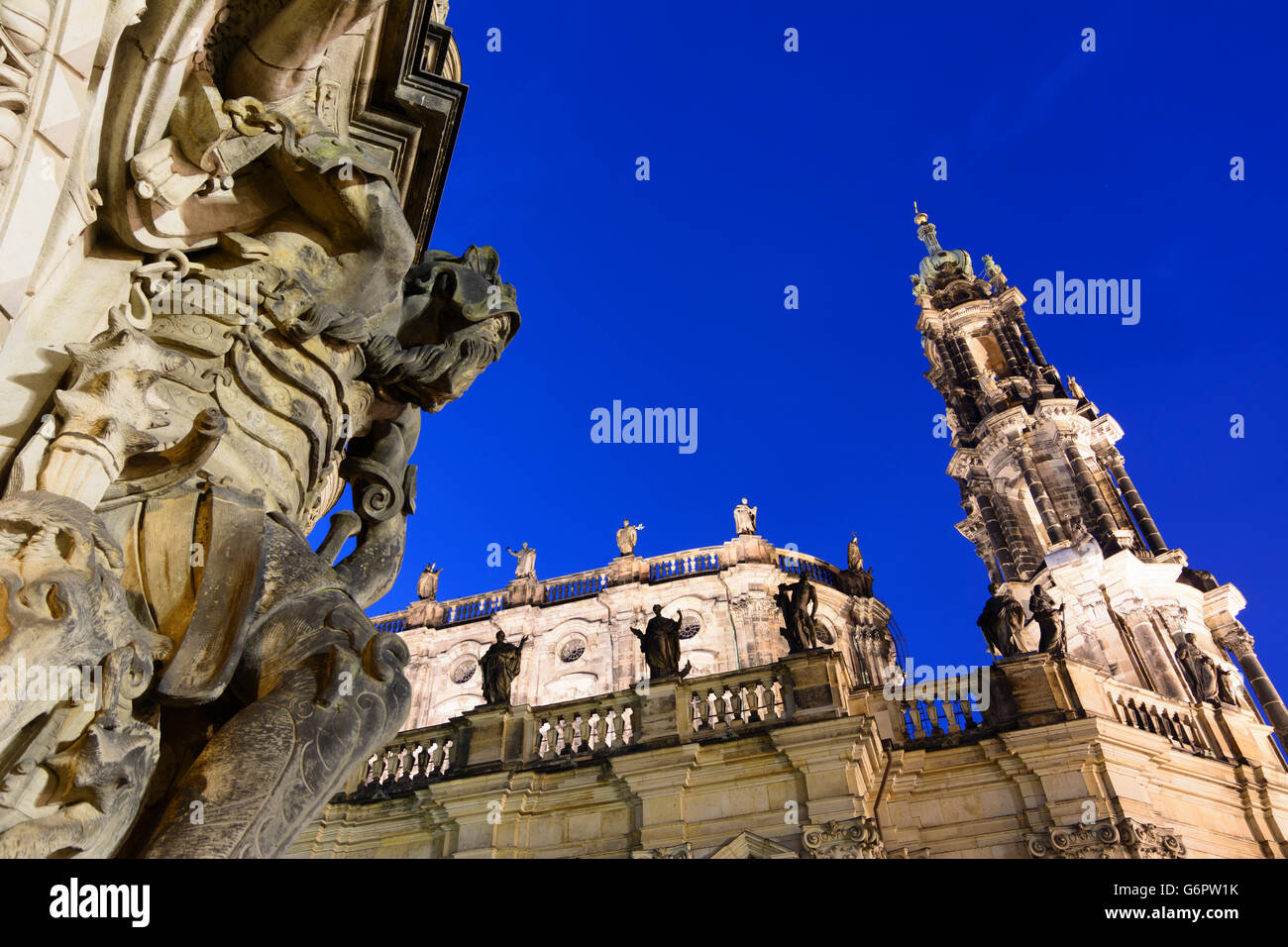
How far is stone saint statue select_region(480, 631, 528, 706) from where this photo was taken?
14.0 m

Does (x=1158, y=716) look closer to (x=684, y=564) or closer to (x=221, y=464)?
(x=221, y=464)

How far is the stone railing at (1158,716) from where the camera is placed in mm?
14898

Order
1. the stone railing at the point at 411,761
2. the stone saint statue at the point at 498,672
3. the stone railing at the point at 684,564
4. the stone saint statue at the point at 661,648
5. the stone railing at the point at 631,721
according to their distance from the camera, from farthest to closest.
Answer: the stone railing at the point at 684,564 → the stone saint statue at the point at 498,672 → the stone saint statue at the point at 661,648 → the stone railing at the point at 411,761 → the stone railing at the point at 631,721

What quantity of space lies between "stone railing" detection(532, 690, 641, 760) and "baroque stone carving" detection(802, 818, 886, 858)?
2.95 meters

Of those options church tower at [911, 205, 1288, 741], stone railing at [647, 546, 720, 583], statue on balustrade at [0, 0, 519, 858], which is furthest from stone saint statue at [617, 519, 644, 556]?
statue on balustrade at [0, 0, 519, 858]

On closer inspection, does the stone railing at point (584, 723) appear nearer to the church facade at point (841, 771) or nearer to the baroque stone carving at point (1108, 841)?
the church facade at point (841, 771)

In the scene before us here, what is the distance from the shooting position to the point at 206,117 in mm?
2926

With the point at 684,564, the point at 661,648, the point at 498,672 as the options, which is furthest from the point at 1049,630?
the point at 684,564

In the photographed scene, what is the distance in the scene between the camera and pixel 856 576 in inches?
1265

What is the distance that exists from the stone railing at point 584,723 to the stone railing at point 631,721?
0.05ft

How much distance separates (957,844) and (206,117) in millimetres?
13363

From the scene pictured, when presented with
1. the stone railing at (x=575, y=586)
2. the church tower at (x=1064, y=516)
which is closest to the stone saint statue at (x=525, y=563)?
the stone railing at (x=575, y=586)

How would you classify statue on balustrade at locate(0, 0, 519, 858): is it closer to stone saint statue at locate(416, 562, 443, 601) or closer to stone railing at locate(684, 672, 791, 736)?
stone railing at locate(684, 672, 791, 736)
